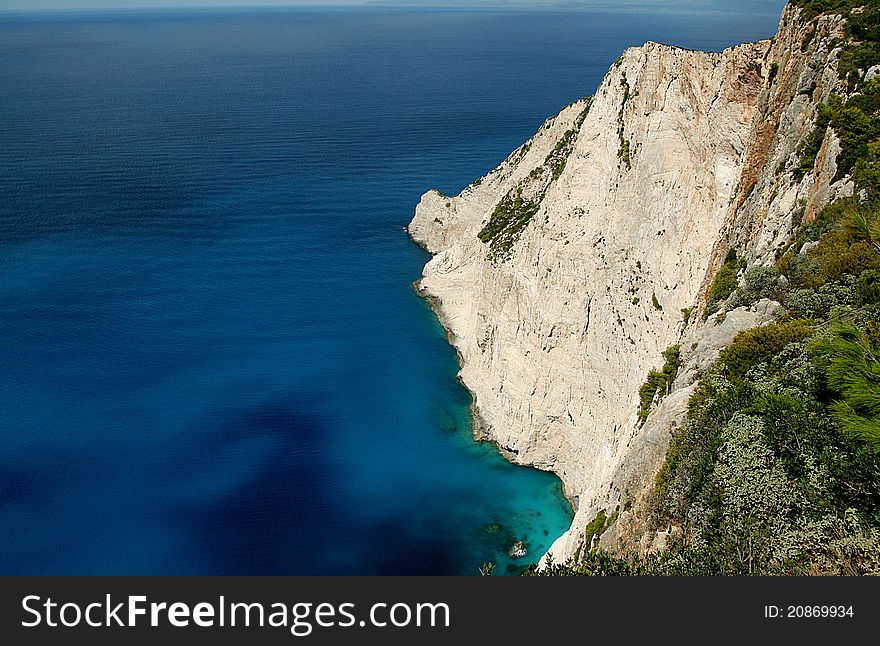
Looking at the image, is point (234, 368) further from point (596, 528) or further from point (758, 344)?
point (758, 344)

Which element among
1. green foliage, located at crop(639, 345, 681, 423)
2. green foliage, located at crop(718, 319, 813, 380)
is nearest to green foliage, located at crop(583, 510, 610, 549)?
green foliage, located at crop(639, 345, 681, 423)

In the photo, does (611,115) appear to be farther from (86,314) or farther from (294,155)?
(294,155)

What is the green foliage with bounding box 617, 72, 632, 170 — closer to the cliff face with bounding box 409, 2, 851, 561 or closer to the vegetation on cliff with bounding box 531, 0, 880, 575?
the cliff face with bounding box 409, 2, 851, 561

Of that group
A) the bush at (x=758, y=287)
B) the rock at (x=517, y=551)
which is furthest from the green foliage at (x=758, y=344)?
the rock at (x=517, y=551)

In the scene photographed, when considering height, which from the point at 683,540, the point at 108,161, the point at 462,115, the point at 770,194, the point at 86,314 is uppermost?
the point at 462,115

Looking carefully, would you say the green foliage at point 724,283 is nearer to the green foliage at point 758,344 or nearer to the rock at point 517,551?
the green foliage at point 758,344

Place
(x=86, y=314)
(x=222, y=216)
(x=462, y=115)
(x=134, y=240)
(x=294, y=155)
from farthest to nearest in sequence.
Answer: (x=462, y=115)
(x=294, y=155)
(x=222, y=216)
(x=134, y=240)
(x=86, y=314)

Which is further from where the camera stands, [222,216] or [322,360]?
[222,216]

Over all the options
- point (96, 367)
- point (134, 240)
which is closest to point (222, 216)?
point (134, 240)
